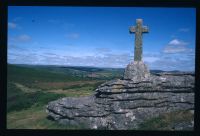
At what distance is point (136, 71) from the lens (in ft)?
24.2

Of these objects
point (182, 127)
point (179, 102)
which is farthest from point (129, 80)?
point (182, 127)

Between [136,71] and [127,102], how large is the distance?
29.2 inches

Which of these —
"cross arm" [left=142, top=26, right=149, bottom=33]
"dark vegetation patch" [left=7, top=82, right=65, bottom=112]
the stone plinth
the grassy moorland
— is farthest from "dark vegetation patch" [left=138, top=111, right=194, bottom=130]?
"dark vegetation patch" [left=7, top=82, right=65, bottom=112]

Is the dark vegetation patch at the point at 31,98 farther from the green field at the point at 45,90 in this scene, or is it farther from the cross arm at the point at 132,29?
the cross arm at the point at 132,29

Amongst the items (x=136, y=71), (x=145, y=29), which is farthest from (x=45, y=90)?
(x=145, y=29)

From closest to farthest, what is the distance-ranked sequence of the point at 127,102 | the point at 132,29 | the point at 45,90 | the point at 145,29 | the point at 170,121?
the point at 170,121 < the point at 145,29 < the point at 132,29 < the point at 127,102 < the point at 45,90

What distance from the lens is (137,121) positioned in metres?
6.93

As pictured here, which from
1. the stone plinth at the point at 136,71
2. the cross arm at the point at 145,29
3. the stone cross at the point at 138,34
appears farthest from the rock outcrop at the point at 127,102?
the cross arm at the point at 145,29

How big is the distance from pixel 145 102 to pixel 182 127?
4.28 ft

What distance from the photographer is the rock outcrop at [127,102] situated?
699 centimetres

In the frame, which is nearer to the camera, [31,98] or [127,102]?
[127,102]

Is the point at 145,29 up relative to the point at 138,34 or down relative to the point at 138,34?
up

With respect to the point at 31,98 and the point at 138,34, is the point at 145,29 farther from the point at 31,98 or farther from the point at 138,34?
the point at 31,98
